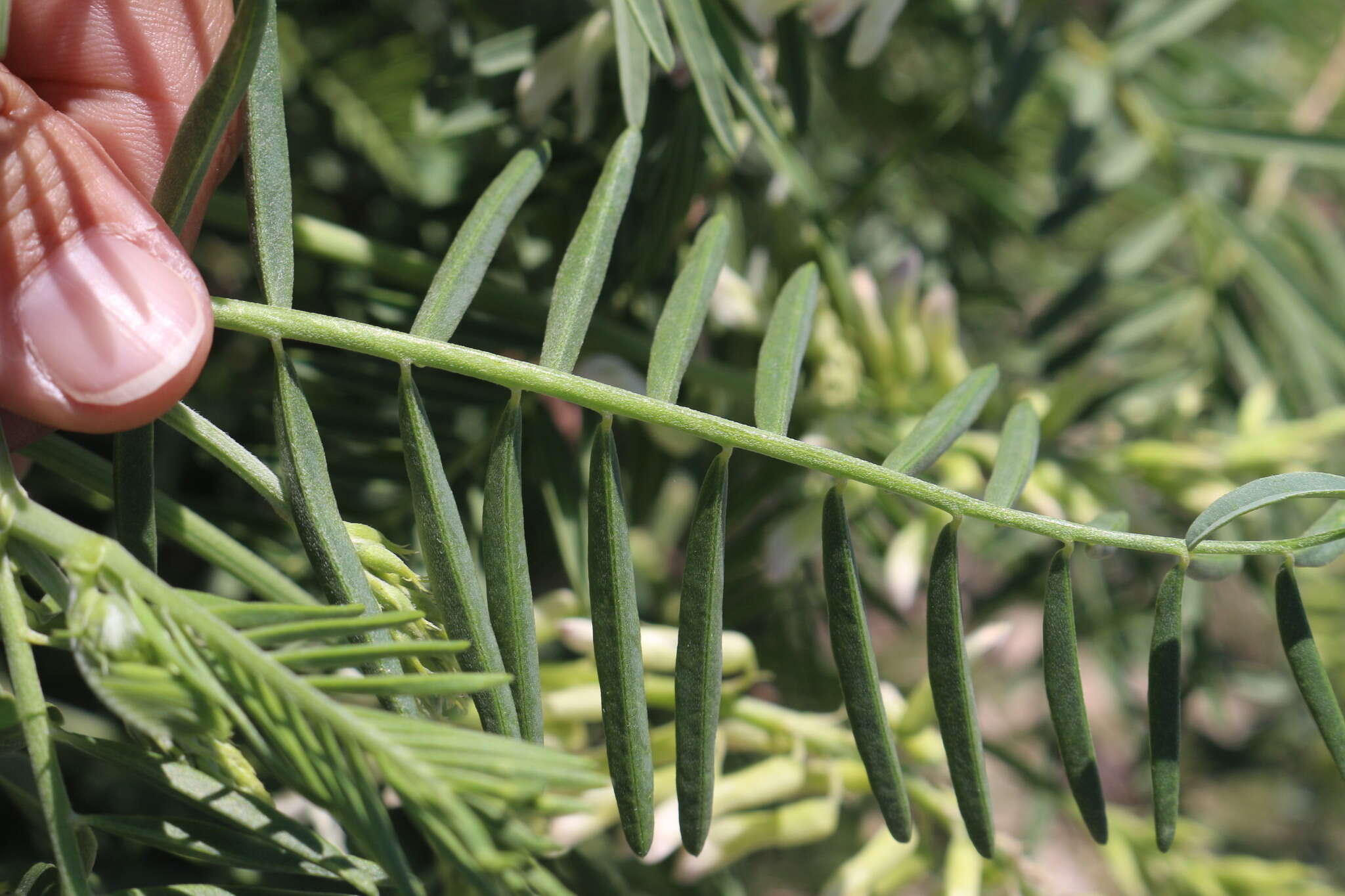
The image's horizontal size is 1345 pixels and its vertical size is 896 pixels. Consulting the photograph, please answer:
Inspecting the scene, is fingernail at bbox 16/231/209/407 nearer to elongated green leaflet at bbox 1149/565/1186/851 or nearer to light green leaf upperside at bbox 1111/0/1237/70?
elongated green leaflet at bbox 1149/565/1186/851

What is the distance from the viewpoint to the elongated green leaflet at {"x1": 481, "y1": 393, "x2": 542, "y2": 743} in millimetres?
461

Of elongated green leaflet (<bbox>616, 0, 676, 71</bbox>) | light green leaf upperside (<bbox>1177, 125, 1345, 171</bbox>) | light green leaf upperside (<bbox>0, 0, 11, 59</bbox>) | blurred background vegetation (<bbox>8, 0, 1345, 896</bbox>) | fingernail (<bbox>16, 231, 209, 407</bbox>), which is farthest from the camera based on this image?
light green leaf upperside (<bbox>1177, 125, 1345, 171</bbox>)

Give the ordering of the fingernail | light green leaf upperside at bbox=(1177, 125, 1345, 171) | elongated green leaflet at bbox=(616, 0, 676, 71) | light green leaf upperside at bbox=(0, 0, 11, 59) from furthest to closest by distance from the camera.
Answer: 1. light green leaf upperside at bbox=(1177, 125, 1345, 171)
2. elongated green leaflet at bbox=(616, 0, 676, 71)
3. the fingernail
4. light green leaf upperside at bbox=(0, 0, 11, 59)

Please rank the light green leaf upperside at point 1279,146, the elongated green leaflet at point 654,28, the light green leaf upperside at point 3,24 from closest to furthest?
the light green leaf upperside at point 3,24, the elongated green leaflet at point 654,28, the light green leaf upperside at point 1279,146

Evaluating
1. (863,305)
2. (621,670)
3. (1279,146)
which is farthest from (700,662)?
(1279,146)

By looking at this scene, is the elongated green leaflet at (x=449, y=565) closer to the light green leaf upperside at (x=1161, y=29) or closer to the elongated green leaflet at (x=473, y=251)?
the elongated green leaflet at (x=473, y=251)

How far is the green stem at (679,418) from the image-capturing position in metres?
0.45

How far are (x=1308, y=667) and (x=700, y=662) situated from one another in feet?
0.91

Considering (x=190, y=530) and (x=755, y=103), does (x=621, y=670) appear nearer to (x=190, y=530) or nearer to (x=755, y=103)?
(x=190, y=530)

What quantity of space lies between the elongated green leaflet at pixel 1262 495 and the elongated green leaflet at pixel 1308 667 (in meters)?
0.05

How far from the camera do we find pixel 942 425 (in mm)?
544

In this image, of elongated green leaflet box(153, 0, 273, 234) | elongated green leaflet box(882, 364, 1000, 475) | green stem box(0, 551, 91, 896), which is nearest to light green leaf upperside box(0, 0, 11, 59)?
elongated green leaflet box(153, 0, 273, 234)

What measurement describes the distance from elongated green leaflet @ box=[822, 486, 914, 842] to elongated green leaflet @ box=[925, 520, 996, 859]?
0.09 ft

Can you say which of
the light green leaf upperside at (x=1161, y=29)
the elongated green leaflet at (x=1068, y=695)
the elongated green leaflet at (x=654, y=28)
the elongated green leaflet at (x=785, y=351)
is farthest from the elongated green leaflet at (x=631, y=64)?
the light green leaf upperside at (x=1161, y=29)
